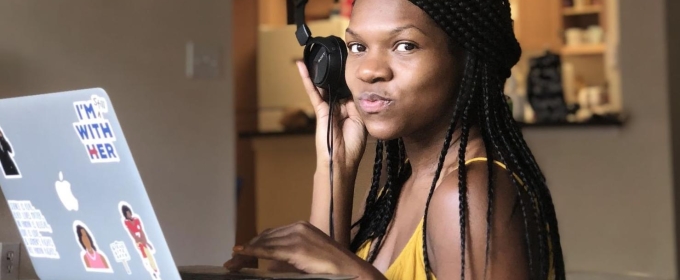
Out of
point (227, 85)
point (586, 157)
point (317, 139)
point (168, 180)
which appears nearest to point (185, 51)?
point (227, 85)

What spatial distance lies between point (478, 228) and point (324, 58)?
320 mm

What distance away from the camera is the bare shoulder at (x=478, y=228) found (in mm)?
898

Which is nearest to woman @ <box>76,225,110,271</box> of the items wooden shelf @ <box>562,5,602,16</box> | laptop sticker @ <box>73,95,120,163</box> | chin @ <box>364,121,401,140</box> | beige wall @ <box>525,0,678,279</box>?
laptop sticker @ <box>73,95,120,163</box>

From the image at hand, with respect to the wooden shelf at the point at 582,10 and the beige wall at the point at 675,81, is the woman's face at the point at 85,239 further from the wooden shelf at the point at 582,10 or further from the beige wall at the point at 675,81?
the wooden shelf at the point at 582,10

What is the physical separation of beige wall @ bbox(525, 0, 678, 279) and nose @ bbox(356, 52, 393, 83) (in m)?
2.74

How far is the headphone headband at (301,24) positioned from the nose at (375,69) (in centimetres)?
21

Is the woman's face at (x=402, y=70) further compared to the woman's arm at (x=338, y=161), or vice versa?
the woman's arm at (x=338, y=161)

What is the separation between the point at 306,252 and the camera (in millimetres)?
872

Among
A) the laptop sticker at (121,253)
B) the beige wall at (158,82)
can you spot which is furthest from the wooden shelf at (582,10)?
the laptop sticker at (121,253)

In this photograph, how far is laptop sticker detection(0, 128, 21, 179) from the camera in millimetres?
943

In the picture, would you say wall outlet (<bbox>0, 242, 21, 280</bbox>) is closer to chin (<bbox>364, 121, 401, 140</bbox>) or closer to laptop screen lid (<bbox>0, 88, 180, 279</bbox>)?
laptop screen lid (<bbox>0, 88, 180, 279</bbox>)

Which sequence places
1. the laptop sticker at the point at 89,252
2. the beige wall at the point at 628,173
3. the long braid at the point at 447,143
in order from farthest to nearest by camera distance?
1. the beige wall at the point at 628,173
2. the long braid at the point at 447,143
3. the laptop sticker at the point at 89,252

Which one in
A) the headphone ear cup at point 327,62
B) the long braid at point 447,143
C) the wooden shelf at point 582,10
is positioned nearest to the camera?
the long braid at point 447,143

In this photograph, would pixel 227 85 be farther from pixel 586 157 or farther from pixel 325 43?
pixel 586 157
